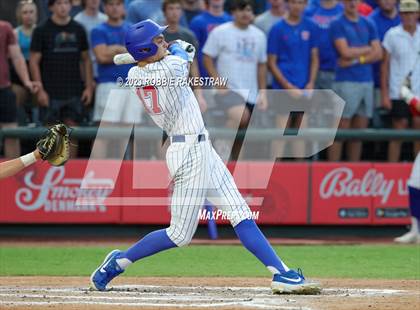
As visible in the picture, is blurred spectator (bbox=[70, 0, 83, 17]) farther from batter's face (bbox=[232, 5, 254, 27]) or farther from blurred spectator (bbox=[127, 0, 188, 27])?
batter's face (bbox=[232, 5, 254, 27])

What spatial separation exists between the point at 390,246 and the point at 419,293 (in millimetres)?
4091

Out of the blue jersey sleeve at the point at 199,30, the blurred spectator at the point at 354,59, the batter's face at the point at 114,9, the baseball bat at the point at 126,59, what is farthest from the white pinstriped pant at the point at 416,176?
the baseball bat at the point at 126,59

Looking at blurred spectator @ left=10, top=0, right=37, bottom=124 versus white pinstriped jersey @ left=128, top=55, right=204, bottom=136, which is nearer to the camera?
white pinstriped jersey @ left=128, top=55, right=204, bottom=136

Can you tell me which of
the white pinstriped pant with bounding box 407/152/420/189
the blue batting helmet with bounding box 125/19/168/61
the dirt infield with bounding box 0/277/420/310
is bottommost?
the white pinstriped pant with bounding box 407/152/420/189

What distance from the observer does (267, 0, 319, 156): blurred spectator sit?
39.5ft

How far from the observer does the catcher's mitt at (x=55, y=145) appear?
7191 mm

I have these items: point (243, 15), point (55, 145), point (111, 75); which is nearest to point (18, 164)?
point (55, 145)

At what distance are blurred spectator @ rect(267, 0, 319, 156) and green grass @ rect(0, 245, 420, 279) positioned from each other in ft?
6.41

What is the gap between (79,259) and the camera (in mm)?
10070

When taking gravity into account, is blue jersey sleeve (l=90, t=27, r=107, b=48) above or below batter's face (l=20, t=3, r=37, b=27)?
below

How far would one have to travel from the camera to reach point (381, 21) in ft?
42.5

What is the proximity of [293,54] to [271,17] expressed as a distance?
87 centimetres

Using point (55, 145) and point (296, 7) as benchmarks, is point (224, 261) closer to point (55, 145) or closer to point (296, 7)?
point (55, 145)

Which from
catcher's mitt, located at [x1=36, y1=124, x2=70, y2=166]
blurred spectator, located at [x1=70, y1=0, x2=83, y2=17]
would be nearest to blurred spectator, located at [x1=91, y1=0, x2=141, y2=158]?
blurred spectator, located at [x1=70, y1=0, x2=83, y2=17]
